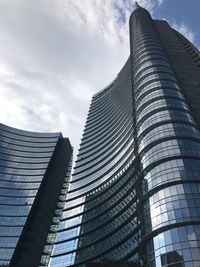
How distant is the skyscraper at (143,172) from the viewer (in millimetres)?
47281

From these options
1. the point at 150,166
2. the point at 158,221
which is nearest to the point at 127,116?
the point at 150,166

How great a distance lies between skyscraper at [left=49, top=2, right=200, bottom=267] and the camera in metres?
47.3

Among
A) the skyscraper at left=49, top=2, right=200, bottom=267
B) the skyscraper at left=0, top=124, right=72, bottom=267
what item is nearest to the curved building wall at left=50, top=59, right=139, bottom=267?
the skyscraper at left=49, top=2, right=200, bottom=267

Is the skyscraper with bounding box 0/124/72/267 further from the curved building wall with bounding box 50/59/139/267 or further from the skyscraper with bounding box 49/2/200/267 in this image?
the skyscraper with bounding box 49/2/200/267

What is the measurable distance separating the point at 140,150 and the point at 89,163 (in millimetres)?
57657

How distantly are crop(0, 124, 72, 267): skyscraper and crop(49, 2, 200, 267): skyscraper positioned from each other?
40.6 feet

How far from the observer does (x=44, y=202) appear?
120 m

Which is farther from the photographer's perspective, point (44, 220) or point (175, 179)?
point (44, 220)

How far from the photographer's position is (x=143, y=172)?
197 feet

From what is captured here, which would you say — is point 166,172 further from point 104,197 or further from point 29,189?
point 29,189

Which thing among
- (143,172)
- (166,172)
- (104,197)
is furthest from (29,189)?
(166,172)

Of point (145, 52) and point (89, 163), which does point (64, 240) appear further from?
point (145, 52)

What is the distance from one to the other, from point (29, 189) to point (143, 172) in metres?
71.4

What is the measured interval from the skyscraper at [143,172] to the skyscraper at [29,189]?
40.6 ft
